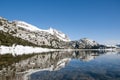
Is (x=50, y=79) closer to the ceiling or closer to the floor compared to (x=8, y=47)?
closer to the floor

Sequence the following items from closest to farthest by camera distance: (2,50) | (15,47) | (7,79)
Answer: (7,79) → (2,50) → (15,47)

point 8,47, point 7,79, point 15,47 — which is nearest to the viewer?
point 7,79

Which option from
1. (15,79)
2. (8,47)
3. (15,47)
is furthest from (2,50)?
(15,79)

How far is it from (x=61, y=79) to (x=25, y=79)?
4777 millimetres

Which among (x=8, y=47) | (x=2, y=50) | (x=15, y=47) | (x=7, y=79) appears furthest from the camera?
(x=15, y=47)

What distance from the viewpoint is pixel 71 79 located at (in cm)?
3194

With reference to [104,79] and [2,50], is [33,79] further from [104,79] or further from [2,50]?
[2,50]

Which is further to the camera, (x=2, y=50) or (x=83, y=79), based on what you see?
(x=2, y=50)

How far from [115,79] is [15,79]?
13.5 metres

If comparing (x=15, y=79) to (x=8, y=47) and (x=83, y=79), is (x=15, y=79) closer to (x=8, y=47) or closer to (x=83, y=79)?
(x=83, y=79)

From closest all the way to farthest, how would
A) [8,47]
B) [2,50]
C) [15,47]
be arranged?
[2,50] → [8,47] → [15,47]

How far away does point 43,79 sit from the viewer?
31.5 m

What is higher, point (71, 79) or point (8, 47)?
point (8, 47)

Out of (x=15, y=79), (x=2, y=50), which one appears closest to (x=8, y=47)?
(x=2, y=50)
